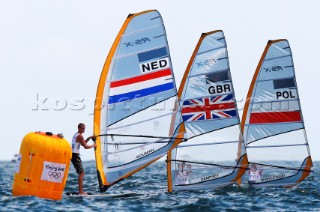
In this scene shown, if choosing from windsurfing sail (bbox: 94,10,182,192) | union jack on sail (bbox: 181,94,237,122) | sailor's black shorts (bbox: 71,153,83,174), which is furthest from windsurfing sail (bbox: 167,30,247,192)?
sailor's black shorts (bbox: 71,153,83,174)

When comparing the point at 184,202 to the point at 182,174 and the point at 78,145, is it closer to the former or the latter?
the point at 78,145

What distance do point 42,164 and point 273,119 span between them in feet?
33.4

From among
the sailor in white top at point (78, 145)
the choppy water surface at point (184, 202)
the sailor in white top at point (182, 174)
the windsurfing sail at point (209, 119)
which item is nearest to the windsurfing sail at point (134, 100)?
the sailor in white top at point (78, 145)

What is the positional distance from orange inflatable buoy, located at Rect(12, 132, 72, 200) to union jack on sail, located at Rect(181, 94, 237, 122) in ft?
18.7

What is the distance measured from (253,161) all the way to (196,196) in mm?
5002

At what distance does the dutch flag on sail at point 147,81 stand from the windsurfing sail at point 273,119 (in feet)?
19.9

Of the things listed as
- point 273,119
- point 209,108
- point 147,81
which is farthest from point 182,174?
point 273,119

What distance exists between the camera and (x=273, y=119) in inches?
1003

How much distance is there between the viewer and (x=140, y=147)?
786 inches

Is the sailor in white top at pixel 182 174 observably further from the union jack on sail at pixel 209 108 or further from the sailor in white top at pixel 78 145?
the sailor in white top at pixel 78 145

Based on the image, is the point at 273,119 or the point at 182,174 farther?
the point at 273,119

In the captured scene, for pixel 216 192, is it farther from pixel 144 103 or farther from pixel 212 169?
pixel 144 103

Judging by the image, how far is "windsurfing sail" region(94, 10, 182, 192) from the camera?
19.7 metres

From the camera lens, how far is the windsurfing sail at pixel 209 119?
74.8 feet
